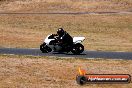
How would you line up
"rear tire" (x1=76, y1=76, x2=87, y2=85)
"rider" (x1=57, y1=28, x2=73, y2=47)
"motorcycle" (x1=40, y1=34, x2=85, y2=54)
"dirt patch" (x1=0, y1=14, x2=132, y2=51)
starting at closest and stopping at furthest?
1. "rear tire" (x1=76, y1=76, x2=87, y2=85)
2. "rider" (x1=57, y1=28, x2=73, y2=47)
3. "motorcycle" (x1=40, y1=34, x2=85, y2=54)
4. "dirt patch" (x1=0, y1=14, x2=132, y2=51)

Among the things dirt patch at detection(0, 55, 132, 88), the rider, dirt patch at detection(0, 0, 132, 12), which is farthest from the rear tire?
dirt patch at detection(0, 0, 132, 12)

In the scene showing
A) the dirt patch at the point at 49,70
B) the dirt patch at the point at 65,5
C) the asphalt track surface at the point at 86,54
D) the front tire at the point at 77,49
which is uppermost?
the dirt patch at the point at 49,70

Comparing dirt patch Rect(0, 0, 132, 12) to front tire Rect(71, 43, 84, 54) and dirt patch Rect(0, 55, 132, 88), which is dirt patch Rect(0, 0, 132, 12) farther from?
dirt patch Rect(0, 55, 132, 88)

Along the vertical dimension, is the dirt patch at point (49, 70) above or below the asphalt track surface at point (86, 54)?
above

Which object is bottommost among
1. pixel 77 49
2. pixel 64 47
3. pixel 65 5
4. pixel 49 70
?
pixel 65 5

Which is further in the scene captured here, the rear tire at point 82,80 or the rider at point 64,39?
the rider at point 64,39

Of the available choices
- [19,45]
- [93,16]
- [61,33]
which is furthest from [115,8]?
[61,33]

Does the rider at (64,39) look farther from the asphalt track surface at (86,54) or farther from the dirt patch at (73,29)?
the dirt patch at (73,29)

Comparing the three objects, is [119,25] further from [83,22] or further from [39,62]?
[39,62]

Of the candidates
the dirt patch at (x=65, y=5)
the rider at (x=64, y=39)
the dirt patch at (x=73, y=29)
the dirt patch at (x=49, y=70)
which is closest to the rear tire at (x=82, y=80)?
the dirt patch at (x=49, y=70)

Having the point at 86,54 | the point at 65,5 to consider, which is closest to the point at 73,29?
the point at 86,54

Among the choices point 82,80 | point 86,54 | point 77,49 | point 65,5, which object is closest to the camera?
point 82,80

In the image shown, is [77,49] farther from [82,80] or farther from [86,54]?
[82,80]

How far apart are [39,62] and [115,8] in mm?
42358
